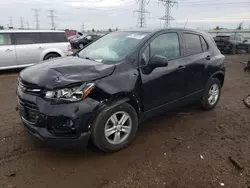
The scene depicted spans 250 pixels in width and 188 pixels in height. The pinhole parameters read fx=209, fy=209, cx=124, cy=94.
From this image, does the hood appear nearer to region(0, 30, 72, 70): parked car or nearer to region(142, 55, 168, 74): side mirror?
region(142, 55, 168, 74): side mirror

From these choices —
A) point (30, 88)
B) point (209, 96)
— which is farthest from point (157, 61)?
point (209, 96)

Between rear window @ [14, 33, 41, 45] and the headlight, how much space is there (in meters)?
7.12

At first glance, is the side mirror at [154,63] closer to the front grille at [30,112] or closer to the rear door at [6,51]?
the front grille at [30,112]

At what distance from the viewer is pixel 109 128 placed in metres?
2.86

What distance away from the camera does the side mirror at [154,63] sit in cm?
301

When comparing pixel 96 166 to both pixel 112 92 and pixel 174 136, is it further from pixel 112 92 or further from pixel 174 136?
pixel 174 136

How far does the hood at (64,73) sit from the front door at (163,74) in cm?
65

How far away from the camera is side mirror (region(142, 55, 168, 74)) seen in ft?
9.88

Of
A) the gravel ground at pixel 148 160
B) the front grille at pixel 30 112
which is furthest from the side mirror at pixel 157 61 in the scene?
the front grille at pixel 30 112

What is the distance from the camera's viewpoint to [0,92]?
19.4 ft

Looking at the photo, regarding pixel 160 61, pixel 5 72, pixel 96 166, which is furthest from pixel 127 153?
pixel 5 72

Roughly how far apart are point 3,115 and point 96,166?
2.62m

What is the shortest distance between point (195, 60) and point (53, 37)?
7.21 m

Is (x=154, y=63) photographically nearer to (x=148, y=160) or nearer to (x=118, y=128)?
(x=118, y=128)
